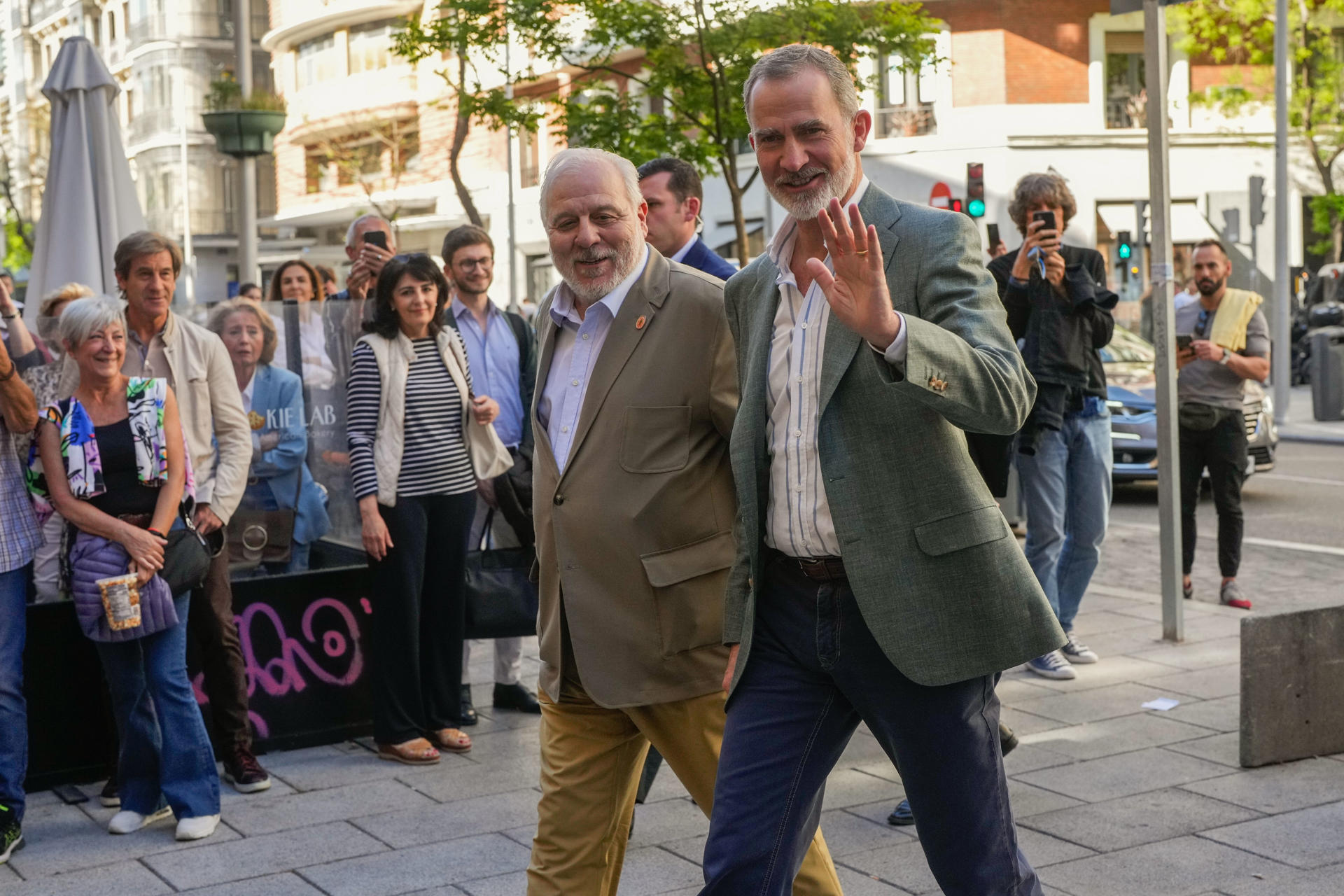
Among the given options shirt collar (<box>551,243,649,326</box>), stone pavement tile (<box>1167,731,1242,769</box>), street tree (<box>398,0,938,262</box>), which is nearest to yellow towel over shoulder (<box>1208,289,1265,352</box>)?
stone pavement tile (<box>1167,731,1242,769</box>)

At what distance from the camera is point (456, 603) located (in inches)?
252

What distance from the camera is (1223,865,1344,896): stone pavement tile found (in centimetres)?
427

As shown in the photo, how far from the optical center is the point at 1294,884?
4336mm

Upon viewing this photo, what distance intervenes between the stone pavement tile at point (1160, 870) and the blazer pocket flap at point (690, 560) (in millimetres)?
1601

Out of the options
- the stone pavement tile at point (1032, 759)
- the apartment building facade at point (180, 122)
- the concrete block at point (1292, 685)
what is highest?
the apartment building facade at point (180, 122)

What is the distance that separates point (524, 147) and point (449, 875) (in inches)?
1495

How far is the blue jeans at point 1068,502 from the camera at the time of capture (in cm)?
709

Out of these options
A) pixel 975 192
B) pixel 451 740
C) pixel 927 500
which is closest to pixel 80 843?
pixel 451 740

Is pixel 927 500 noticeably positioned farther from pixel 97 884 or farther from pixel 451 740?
pixel 451 740

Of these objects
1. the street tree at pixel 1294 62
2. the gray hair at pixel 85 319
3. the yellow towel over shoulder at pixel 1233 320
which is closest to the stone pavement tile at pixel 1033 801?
the gray hair at pixel 85 319

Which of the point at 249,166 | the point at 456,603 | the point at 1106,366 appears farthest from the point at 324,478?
the point at 1106,366

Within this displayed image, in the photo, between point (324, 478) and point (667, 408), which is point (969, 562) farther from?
point (324, 478)

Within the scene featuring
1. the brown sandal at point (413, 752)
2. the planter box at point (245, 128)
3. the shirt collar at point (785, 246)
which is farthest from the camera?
the planter box at point (245, 128)

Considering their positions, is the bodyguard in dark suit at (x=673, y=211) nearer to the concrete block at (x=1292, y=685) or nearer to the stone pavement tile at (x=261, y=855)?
the stone pavement tile at (x=261, y=855)
